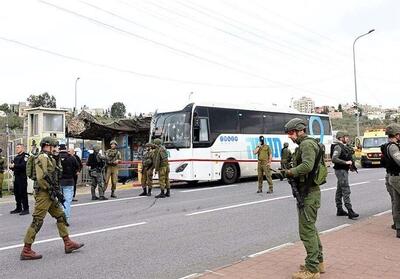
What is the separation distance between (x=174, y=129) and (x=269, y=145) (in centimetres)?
520

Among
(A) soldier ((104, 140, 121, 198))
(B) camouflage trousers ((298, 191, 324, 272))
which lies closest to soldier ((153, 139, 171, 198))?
(A) soldier ((104, 140, 121, 198))

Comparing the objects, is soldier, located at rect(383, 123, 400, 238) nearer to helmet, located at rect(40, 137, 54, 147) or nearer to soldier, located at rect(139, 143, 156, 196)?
helmet, located at rect(40, 137, 54, 147)

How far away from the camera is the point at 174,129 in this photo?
731 inches

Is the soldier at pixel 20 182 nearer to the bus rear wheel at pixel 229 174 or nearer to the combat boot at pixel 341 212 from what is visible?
the combat boot at pixel 341 212

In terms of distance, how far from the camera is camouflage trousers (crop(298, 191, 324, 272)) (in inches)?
214

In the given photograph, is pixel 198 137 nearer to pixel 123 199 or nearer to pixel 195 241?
pixel 123 199

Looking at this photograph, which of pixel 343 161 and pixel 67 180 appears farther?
pixel 67 180

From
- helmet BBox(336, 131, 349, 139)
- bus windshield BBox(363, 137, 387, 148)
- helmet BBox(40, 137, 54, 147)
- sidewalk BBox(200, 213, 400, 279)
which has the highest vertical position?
bus windshield BBox(363, 137, 387, 148)

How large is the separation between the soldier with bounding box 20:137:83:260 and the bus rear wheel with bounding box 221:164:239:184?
12.2m

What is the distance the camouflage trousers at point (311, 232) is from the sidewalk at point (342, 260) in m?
0.29

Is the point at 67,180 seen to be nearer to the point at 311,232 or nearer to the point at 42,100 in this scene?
the point at 311,232

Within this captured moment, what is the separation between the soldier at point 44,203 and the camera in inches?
279

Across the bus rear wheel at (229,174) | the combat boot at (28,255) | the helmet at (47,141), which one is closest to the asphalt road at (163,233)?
Result: the combat boot at (28,255)

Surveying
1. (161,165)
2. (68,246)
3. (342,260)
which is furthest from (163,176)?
(342,260)
